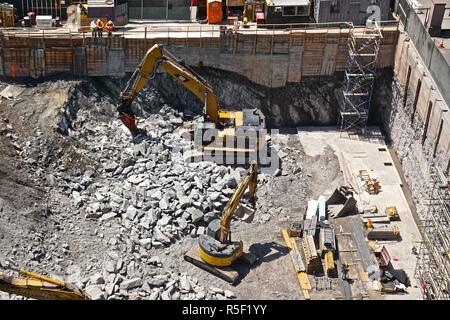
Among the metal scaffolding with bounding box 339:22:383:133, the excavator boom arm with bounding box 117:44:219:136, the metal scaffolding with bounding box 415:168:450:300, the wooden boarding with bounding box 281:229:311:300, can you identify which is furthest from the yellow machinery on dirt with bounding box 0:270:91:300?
the metal scaffolding with bounding box 339:22:383:133

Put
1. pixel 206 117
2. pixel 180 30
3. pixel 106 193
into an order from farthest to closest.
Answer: pixel 180 30, pixel 206 117, pixel 106 193

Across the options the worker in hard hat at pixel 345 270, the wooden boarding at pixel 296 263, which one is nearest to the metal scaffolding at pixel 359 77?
the wooden boarding at pixel 296 263

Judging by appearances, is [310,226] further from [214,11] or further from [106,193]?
[214,11]

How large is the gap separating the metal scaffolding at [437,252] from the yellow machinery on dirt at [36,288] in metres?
16.1

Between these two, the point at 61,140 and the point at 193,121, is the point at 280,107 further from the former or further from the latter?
the point at 61,140

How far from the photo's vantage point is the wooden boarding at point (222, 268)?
117ft

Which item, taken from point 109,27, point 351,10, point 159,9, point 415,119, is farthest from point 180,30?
point 415,119

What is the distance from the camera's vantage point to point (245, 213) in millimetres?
36844

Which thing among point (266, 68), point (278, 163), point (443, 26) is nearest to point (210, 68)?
point (266, 68)

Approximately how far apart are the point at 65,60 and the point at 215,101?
10.2 m

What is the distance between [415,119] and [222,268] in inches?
626

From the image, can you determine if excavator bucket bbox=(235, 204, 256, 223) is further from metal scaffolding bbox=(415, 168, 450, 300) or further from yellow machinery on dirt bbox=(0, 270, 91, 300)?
yellow machinery on dirt bbox=(0, 270, 91, 300)

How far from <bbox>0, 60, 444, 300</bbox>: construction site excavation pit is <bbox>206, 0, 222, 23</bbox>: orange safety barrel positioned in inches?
153

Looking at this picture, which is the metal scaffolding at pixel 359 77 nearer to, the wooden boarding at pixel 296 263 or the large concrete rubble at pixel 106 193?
the large concrete rubble at pixel 106 193
